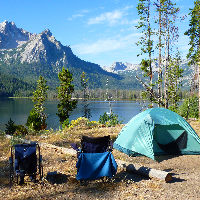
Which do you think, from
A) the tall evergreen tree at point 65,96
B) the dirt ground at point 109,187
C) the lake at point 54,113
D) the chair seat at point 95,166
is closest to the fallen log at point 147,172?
the dirt ground at point 109,187

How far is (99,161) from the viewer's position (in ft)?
16.8

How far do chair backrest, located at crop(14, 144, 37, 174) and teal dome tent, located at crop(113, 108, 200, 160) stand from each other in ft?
11.7

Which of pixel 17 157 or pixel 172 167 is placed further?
pixel 172 167

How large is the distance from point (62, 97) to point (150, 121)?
23.8m

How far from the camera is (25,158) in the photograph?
4891mm

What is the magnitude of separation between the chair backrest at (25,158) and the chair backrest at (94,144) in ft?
4.27

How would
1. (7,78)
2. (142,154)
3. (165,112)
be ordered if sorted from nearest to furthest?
(142,154) → (165,112) → (7,78)

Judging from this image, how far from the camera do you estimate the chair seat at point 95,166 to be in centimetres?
500

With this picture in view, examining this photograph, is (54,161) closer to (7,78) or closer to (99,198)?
(99,198)

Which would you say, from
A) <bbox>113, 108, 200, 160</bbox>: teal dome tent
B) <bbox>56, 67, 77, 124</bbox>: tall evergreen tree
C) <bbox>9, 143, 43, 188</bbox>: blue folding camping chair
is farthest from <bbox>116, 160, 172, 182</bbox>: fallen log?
<bbox>56, 67, 77, 124</bbox>: tall evergreen tree

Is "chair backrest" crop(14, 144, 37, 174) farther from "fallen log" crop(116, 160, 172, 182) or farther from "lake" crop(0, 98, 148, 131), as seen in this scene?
"lake" crop(0, 98, 148, 131)

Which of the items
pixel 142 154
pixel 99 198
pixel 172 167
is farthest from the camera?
pixel 142 154

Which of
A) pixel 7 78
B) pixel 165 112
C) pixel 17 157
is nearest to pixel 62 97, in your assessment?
pixel 165 112

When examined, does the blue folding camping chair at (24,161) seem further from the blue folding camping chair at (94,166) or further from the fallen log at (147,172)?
the fallen log at (147,172)
